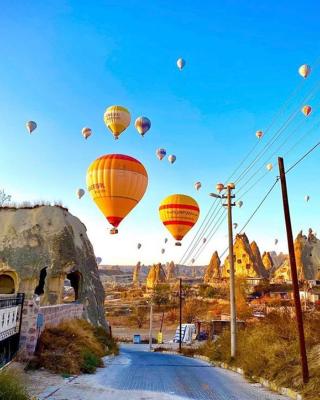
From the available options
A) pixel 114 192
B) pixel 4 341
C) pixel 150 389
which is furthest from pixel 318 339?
pixel 114 192

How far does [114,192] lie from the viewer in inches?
1117

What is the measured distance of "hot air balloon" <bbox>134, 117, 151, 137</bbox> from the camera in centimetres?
3061

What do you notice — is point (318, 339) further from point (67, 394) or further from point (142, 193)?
point (142, 193)

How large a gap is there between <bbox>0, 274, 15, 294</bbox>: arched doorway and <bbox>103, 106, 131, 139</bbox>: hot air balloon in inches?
550

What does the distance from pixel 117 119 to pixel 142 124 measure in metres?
2.00

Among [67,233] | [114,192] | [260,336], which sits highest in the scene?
[114,192]

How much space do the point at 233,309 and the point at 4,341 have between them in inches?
584

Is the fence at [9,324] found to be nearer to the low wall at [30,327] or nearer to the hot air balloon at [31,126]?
the low wall at [30,327]

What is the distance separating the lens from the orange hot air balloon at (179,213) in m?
36.1

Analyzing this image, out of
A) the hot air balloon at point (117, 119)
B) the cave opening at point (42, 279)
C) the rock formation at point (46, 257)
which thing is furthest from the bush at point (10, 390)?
the cave opening at point (42, 279)

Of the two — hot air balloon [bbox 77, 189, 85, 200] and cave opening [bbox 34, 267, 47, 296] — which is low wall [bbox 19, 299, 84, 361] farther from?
hot air balloon [bbox 77, 189, 85, 200]

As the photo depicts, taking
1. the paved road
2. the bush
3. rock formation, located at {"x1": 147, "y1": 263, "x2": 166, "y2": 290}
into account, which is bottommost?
the paved road

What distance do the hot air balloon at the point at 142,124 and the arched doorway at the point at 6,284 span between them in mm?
15266

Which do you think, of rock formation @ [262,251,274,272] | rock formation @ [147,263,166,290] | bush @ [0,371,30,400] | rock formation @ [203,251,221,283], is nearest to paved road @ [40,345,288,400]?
bush @ [0,371,30,400]
